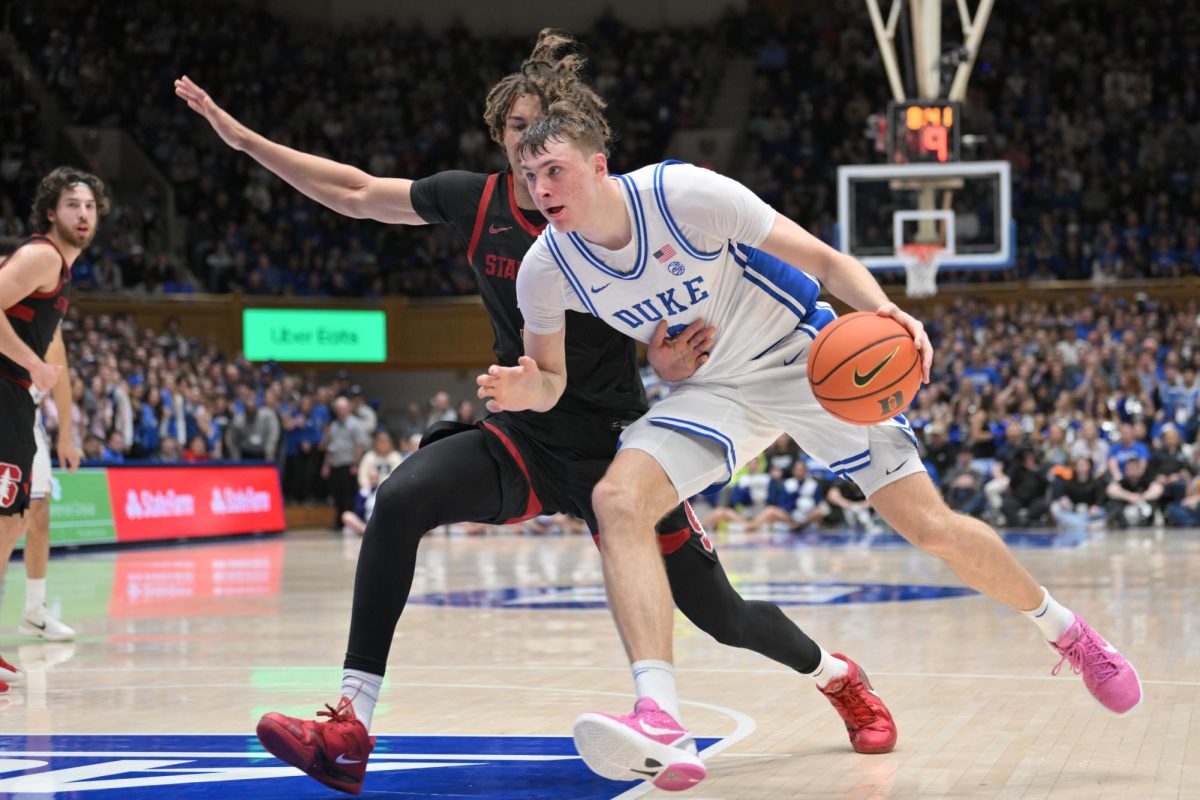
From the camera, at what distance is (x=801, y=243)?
412 cm

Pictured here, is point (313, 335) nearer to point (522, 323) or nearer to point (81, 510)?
point (81, 510)

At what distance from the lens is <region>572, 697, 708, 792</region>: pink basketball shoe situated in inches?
135

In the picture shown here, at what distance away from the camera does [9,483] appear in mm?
6578

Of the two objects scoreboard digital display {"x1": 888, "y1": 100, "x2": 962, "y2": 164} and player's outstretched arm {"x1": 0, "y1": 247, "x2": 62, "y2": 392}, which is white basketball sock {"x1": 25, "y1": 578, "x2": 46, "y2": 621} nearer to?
player's outstretched arm {"x1": 0, "y1": 247, "x2": 62, "y2": 392}

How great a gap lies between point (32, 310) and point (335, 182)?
8.79ft

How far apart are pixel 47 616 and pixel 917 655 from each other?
438 centimetres

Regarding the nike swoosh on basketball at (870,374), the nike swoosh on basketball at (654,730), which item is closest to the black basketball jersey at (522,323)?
the nike swoosh on basketball at (870,374)

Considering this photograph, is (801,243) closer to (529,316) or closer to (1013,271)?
(529,316)

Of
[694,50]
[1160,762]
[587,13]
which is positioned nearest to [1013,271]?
[694,50]

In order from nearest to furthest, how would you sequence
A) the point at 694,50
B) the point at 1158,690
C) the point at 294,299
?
the point at 1158,690
the point at 294,299
the point at 694,50

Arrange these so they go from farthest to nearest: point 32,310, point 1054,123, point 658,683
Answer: point 1054,123, point 32,310, point 658,683

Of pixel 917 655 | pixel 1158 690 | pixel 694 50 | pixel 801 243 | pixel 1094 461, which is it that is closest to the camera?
pixel 801 243

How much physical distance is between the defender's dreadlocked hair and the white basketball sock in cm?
450

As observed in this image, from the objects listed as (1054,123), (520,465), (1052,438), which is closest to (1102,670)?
(520,465)
